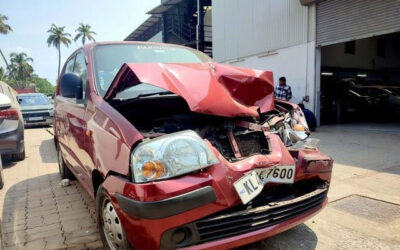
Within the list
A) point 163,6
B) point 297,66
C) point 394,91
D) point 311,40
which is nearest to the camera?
point 311,40

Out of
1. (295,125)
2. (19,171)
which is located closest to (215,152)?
(295,125)

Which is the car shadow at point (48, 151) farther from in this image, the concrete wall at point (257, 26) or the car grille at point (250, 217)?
the concrete wall at point (257, 26)

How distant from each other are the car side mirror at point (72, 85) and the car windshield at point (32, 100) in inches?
434

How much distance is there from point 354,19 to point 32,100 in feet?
40.8

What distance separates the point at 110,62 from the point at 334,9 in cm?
875

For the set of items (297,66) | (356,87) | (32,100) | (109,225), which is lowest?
(109,225)

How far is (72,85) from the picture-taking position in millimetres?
2750

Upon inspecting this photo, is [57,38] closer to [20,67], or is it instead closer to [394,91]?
[20,67]

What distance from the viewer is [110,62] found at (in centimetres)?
293

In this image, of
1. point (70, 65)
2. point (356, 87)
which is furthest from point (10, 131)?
Answer: point (356, 87)

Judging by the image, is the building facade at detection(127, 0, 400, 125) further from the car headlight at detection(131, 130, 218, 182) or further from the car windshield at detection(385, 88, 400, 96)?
the car headlight at detection(131, 130, 218, 182)

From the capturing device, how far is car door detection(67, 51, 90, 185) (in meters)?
2.71

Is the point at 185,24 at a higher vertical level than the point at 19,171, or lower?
higher

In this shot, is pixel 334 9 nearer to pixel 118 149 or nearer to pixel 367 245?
pixel 367 245
